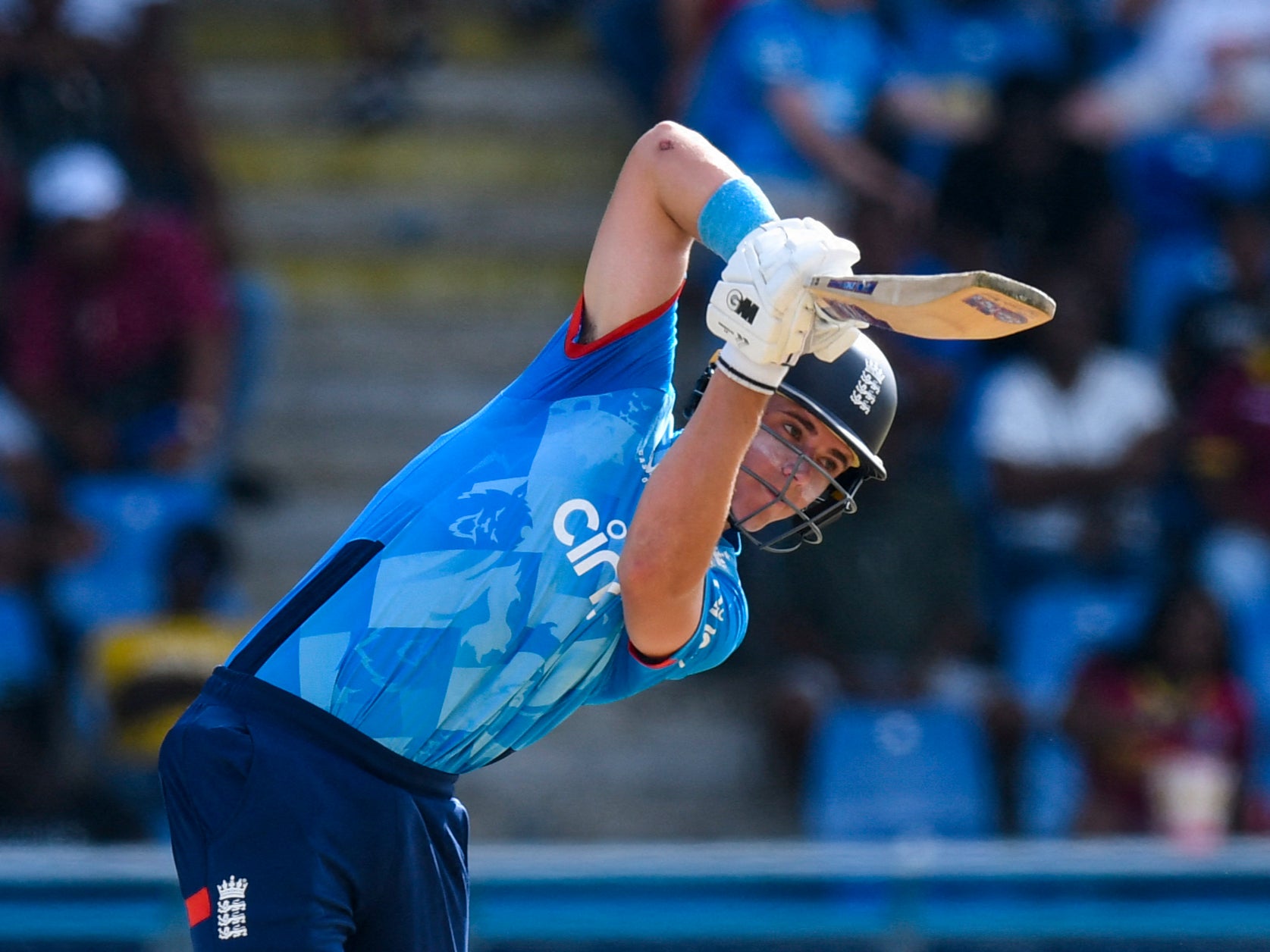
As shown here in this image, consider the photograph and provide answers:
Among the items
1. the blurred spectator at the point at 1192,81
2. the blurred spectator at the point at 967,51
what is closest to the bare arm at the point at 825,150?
the blurred spectator at the point at 967,51

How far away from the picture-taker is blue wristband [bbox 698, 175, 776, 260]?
2.83 metres

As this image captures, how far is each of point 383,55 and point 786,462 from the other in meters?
6.38

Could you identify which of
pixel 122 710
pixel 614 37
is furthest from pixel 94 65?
pixel 122 710

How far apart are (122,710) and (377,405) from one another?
6.83ft

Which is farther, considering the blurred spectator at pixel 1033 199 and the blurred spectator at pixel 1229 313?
the blurred spectator at pixel 1033 199

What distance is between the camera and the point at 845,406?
3.07 metres

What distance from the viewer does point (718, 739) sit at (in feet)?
23.9

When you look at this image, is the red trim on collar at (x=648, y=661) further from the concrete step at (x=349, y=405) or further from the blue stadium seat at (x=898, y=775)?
the concrete step at (x=349, y=405)

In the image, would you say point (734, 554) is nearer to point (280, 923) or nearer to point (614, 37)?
A: point (280, 923)

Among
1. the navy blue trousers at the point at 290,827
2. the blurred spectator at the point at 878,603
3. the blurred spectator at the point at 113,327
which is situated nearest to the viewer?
the navy blue trousers at the point at 290,827

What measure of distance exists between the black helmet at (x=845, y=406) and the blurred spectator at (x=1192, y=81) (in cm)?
537

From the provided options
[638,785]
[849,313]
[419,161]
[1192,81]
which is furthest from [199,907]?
[1192,81]

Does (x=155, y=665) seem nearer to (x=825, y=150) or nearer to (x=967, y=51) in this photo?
(x=825, y=150)

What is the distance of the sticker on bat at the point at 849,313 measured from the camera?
2.59m
